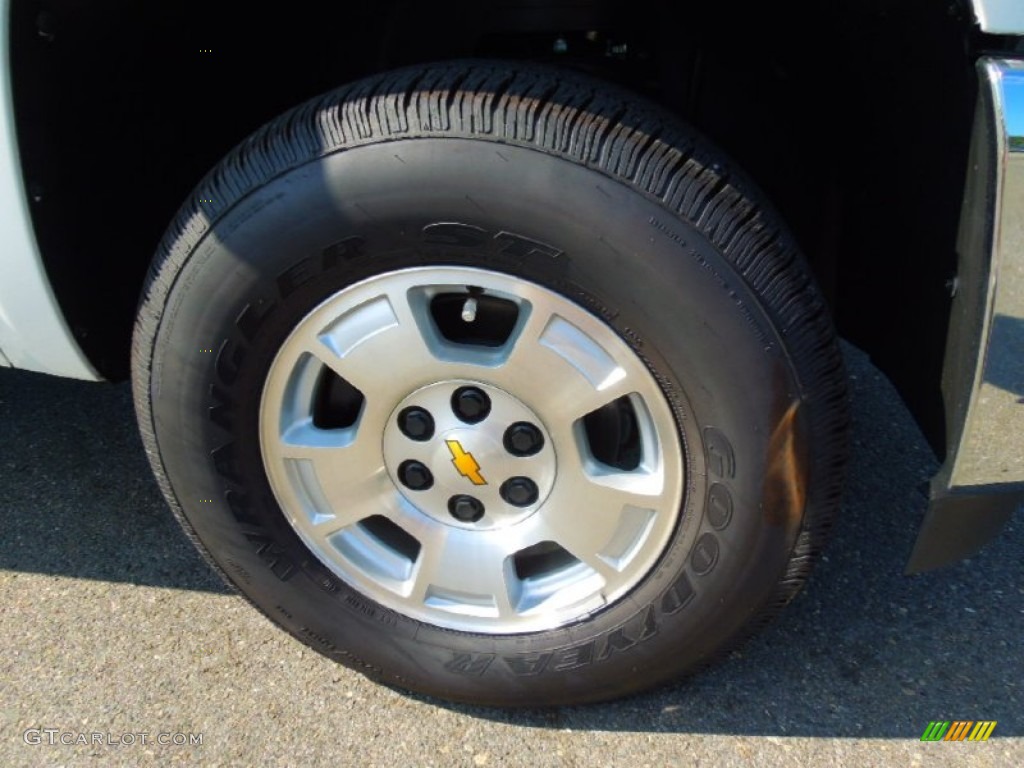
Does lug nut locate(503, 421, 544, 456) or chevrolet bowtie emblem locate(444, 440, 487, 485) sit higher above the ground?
lug nut locate(503, 421, 544, 456)

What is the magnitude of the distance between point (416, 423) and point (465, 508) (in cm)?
20

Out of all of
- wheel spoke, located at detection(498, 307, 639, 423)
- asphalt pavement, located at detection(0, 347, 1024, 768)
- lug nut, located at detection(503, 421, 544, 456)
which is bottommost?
asphalt pavement, located at detection(0, 347, 1024, 768)

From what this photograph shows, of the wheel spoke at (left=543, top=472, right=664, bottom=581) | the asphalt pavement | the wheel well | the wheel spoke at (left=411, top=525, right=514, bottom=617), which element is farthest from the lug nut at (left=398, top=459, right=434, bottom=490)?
the wheel well

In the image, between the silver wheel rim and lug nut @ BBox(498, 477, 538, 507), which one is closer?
the silver wheel rim

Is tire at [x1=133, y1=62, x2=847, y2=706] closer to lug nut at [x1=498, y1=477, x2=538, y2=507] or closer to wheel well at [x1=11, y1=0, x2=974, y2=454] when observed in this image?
lug nut at [x1=498, y1=477, x2=538, y2=507]

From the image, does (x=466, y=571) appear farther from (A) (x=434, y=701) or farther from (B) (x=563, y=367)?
(B) (x=563, y=367)

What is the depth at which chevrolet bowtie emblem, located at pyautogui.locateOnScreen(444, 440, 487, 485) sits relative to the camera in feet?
5.37

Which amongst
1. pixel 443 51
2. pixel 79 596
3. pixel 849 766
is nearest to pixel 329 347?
pixel 443 51

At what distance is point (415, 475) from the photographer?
1.69 m

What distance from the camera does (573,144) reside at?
55.5 inches

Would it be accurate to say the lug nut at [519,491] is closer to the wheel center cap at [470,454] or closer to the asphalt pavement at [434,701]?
the wheel center cap at [470,454]

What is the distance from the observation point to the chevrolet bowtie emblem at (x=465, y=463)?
1.64m

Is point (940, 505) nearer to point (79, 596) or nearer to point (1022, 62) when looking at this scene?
point (1022, 62)

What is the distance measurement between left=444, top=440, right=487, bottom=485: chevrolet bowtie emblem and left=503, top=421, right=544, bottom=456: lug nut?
0.07m
